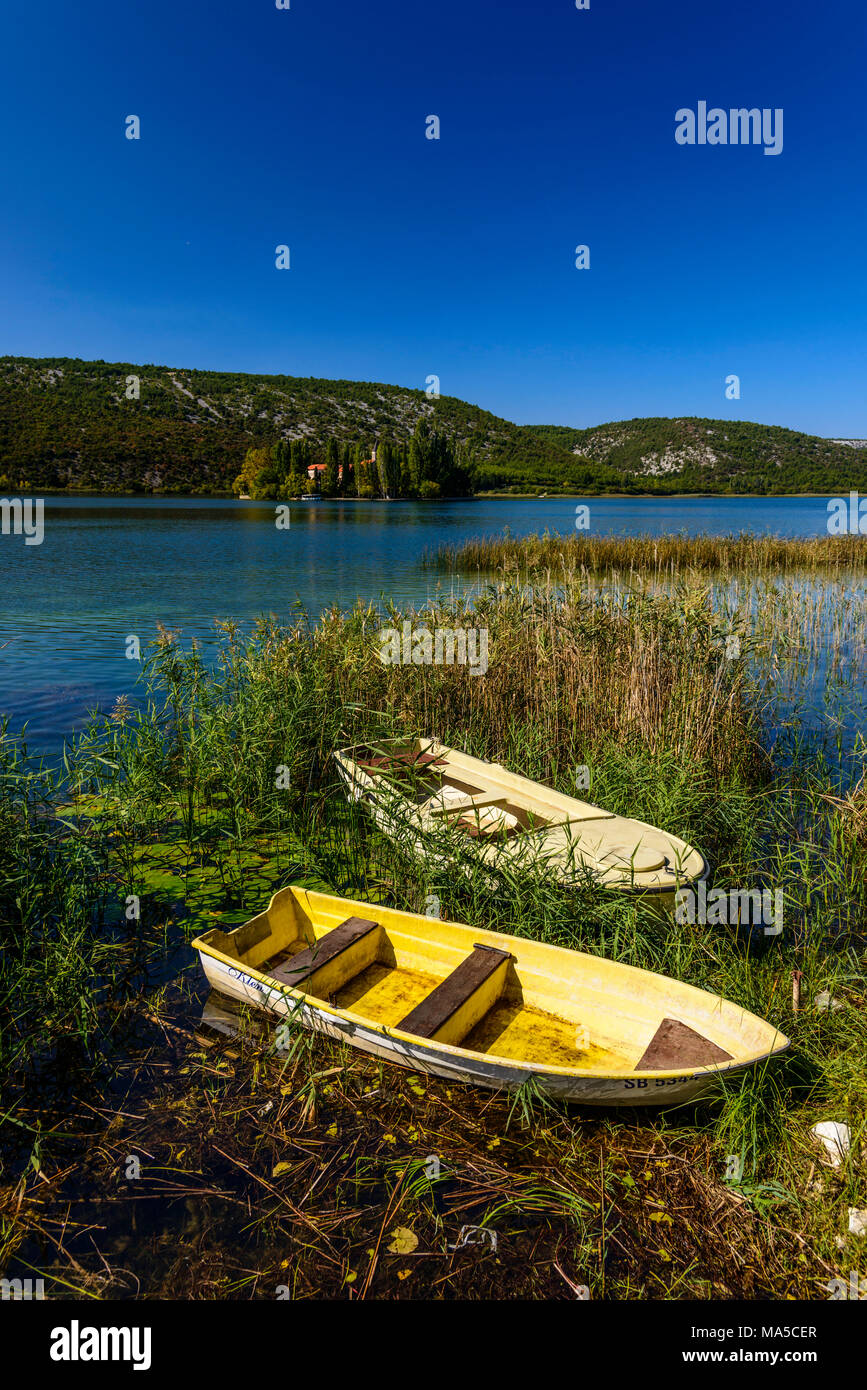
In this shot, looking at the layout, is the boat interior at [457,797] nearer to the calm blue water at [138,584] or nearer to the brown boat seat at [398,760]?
the brown boat seat at [398,760]

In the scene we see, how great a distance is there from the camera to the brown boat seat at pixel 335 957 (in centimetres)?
463

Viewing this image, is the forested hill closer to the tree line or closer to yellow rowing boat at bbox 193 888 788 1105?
the tree line

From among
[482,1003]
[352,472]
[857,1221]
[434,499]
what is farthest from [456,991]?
[434,499]

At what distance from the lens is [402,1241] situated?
326 centimetres

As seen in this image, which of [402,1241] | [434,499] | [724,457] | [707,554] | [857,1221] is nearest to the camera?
[857,1221]

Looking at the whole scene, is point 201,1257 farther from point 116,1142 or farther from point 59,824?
point 59,824

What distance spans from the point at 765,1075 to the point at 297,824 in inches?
204

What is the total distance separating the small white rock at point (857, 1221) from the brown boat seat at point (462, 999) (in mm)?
1987

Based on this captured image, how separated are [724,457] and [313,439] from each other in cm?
8383

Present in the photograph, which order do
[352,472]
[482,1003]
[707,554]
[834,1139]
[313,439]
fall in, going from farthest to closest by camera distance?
[313,439], [352,472], [707,554], [482,1003], [834,1139]

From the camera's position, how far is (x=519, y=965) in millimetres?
4656

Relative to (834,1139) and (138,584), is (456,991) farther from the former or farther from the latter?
(138,584)

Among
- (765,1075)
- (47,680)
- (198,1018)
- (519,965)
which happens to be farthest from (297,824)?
(47,680)

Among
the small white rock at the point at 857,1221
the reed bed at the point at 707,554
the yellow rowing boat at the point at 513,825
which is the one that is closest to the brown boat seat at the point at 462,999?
the yellow rowing boat at the point at 513,825
